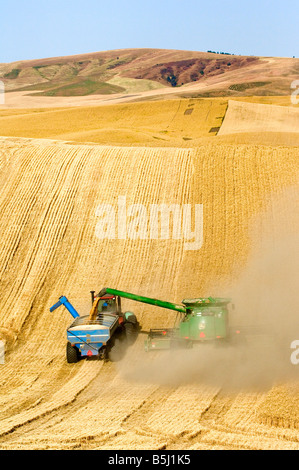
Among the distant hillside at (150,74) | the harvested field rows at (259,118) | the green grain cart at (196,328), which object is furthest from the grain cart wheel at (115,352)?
the distant hillside at (150,74)

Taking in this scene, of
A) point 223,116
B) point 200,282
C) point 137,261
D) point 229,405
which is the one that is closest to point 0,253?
point 137,261

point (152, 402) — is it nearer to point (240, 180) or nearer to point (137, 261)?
point (137, 261)

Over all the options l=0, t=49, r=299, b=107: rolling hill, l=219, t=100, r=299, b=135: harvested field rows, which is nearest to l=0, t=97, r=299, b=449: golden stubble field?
l=219, t=100, r=299, b=135: harvested field rows

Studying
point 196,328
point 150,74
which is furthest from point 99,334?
point 150,74

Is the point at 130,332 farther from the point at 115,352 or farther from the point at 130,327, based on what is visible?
the point at 115,352

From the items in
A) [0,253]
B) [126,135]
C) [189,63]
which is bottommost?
[0,253]

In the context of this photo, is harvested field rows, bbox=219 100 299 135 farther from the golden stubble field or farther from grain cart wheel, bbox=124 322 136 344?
grain cart wheel, bbox=124 322 136 344
